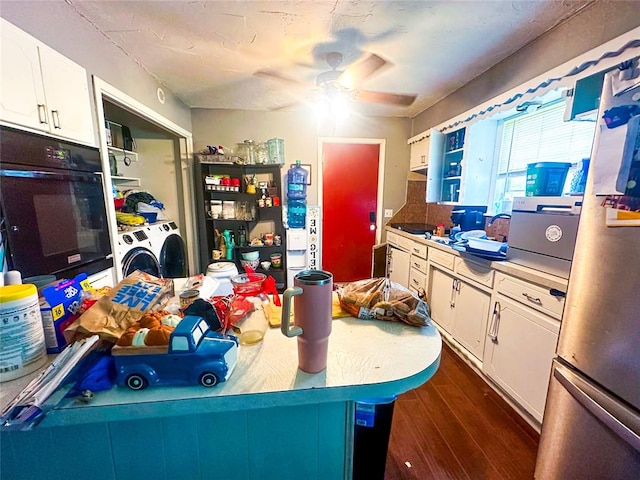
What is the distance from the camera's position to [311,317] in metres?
0.58

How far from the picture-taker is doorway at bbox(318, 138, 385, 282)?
11.2 feet

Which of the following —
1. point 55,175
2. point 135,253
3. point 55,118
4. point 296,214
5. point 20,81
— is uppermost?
point 20,81

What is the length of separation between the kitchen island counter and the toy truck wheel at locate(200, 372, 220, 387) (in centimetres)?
1

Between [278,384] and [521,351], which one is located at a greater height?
[278,384]

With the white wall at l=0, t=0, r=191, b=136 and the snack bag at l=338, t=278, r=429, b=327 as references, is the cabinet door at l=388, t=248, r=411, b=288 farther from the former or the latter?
the white wall at l=0, t=0, r=191, b=136

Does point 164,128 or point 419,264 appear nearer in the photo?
point 164,128

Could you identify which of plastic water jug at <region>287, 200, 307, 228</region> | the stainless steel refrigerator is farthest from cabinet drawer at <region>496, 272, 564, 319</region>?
plastic water jug at <region>287, 200, 307, 228</region>

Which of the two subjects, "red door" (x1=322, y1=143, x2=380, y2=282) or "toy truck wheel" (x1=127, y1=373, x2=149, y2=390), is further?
"red door" (x1=322, y1=143, x2=380, y2=282)

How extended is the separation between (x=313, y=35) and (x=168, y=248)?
86.0 inches

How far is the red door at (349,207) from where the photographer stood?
11.2ft

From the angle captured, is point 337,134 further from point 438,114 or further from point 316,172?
point 438,114

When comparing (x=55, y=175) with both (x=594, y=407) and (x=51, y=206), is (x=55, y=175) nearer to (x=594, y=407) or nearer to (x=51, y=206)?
(x=51, y=206)

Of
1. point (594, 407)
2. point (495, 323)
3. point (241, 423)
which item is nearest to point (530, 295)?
point (495, 323)

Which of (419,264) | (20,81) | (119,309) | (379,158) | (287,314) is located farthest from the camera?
(379,158)
